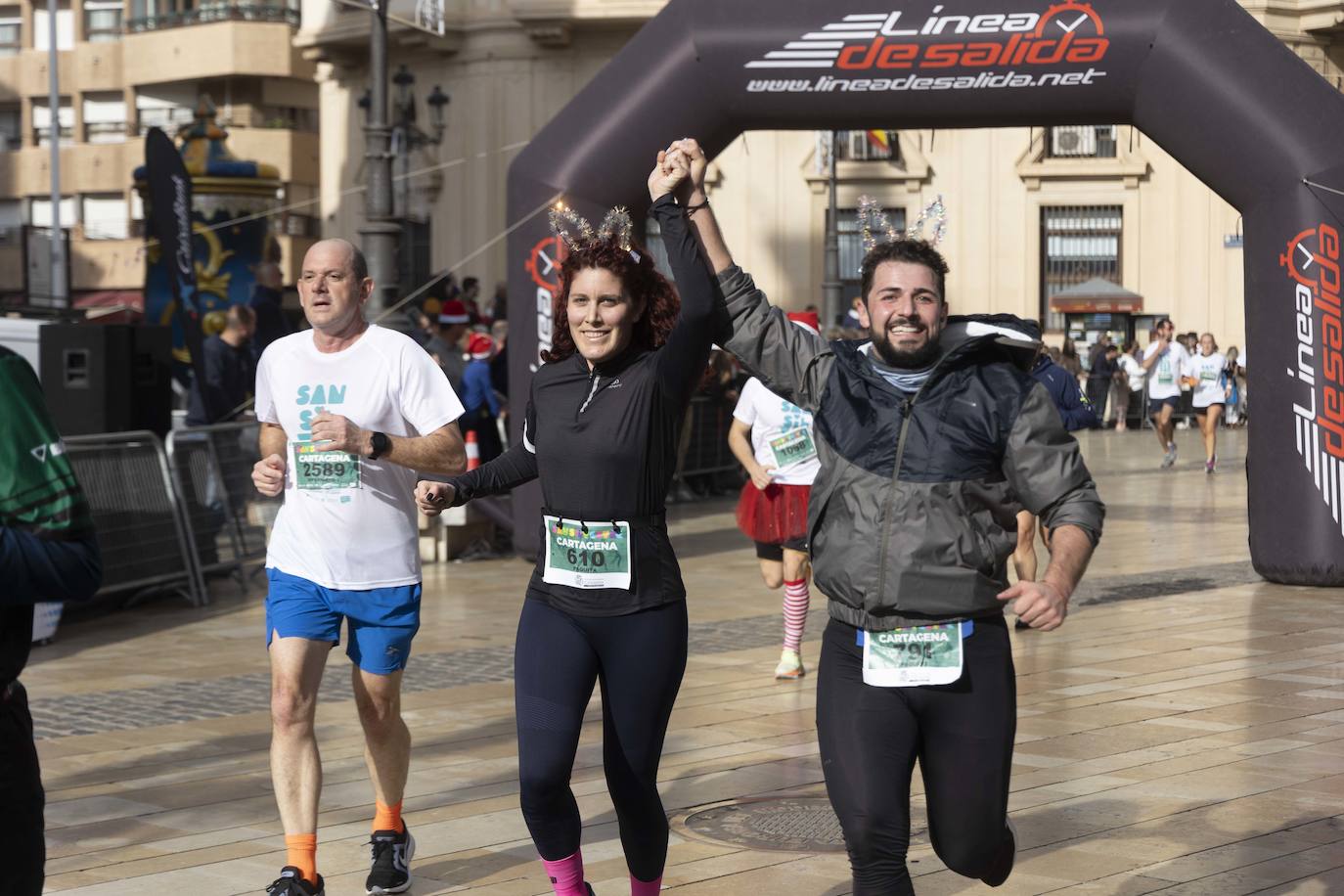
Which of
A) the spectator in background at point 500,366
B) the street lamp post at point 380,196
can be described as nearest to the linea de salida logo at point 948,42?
the street lamp post at point 380,196

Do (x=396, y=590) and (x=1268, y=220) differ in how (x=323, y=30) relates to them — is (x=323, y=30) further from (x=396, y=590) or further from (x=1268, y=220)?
(x=396, y=590)

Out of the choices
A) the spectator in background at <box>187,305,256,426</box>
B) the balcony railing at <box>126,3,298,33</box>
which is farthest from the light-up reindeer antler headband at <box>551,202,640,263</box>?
the balcony railing at <box>126,3,298,33</box>

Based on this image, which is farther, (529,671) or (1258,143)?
(1258,143)

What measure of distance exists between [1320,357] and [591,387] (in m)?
8.22

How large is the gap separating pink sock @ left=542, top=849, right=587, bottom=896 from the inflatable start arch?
331 inches

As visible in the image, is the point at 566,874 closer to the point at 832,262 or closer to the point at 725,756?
the point at 725,756

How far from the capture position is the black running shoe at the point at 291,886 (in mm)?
5398

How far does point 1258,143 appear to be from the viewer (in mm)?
12039

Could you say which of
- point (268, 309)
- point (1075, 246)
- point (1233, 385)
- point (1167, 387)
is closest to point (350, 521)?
point (268, 309)

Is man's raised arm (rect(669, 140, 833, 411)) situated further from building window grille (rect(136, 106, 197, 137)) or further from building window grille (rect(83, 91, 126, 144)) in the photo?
building window grille (rect(83, 91, 126, 144))

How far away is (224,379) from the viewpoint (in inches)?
593

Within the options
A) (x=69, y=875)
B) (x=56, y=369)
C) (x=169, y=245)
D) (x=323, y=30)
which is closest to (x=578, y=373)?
(x=69, y=875)

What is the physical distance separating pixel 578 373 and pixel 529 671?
789 mm

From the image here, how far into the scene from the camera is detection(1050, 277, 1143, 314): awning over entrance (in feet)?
121
